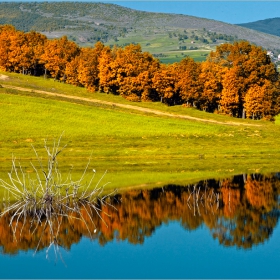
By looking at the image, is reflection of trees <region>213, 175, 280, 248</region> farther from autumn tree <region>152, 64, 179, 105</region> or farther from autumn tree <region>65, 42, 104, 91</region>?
autumn tree <region>65, 42, 104, 91</region>

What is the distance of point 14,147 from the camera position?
70.4 meters

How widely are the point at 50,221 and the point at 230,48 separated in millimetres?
75350

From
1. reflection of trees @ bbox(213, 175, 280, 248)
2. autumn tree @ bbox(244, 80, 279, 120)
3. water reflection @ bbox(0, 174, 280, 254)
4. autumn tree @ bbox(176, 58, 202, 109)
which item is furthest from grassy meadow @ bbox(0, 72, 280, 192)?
water reflection @ bbox(0, 174, 280, 254)

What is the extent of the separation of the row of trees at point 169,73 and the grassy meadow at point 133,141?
511 cm

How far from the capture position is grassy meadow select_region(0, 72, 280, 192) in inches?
2377

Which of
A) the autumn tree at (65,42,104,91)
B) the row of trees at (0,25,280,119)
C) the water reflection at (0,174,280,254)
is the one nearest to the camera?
the water reflection at (0,174,280,254)

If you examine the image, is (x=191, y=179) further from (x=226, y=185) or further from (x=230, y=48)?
(x=230, y=48)

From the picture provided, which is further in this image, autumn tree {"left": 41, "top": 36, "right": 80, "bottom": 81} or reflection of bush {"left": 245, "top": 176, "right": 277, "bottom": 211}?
autumn tree {"left": 41, "top": 36, "right": 80, "bottom": 81}

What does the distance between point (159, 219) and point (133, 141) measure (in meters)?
36.3

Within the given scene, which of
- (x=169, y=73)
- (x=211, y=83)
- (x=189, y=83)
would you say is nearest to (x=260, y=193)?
(x=211, y=83)

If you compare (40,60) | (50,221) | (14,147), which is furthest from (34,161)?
(40,60)

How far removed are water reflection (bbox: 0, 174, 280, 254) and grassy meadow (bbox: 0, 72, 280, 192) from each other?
636 cm

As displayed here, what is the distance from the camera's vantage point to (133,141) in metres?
75.0

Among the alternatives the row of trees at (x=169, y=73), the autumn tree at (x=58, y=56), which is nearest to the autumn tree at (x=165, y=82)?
the row of trees at (x=169, y=73)
